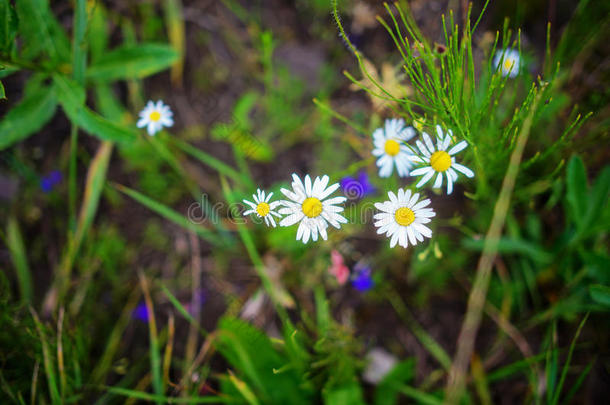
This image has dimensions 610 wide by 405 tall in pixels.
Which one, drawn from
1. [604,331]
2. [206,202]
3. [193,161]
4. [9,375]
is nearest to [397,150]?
[206,202]

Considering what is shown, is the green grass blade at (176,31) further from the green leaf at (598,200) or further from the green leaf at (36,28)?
the green leaf at (598,200)

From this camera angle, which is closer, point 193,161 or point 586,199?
point 586,199

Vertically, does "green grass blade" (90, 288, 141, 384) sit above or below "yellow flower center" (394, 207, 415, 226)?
below

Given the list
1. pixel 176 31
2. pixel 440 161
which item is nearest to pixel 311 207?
pixel 440 161

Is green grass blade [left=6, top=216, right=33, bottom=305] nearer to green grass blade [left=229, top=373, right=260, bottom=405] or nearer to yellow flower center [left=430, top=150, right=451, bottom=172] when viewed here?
green grass blade [left=229, top=373, right=260, bottom=405]

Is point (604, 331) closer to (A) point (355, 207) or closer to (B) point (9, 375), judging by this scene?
(A) point (355, 207)

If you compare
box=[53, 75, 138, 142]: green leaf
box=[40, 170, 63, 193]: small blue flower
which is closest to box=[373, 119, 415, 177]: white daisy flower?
box=[53, 75, 138, 142]: green leaf

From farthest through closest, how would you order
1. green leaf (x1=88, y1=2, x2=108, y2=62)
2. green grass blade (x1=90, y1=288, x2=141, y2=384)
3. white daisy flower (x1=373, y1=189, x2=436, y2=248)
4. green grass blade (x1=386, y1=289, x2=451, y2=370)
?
green leaf (x1=88, y1=2, x2=108, y2=62), green grass blade (x1=386, y1=289, x2=451, y2=370), green grass blade (x1=90, y1=288, x2=141, y2=384), white daisy flower (x1=373, y1=189, x2=436, y2=248)
